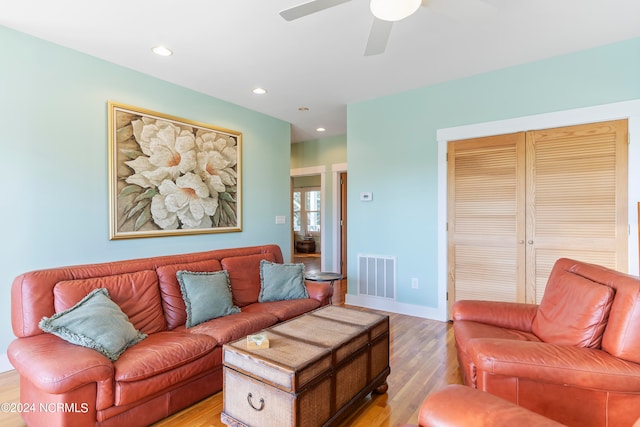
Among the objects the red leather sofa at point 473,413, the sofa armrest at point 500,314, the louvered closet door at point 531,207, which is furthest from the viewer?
the louvered closet door at point 531,207

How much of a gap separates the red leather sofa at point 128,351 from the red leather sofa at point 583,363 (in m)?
1.62

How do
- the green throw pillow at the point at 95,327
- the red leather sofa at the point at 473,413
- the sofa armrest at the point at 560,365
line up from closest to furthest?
the red leather sofa at the point at 473,413
the sofa armrest at the point at 560,365
the green throw pillow at the point at 95,327

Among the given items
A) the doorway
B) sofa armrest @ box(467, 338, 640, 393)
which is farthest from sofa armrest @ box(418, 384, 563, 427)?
the doorway

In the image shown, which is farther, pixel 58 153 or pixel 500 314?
pixel 58 153

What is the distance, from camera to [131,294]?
7.52 feet

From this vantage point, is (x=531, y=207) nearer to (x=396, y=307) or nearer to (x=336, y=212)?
(x=396, y=307)

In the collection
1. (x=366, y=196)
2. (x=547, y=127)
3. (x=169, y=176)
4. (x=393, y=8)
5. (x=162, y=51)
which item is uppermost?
(x=162, y=51)

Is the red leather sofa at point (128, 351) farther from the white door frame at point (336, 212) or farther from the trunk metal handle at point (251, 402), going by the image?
the white door frame at point (336, 212)

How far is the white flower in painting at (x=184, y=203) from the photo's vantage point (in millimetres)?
3305

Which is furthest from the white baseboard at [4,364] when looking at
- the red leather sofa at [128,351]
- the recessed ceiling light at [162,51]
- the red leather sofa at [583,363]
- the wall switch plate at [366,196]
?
the wall switch plate at [366,196]

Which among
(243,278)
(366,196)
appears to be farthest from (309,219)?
(243,278)

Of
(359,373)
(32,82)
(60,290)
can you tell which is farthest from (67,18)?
(359,373)

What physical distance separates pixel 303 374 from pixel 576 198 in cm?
296

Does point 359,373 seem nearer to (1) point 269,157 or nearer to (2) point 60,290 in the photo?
(2) point 60,290
